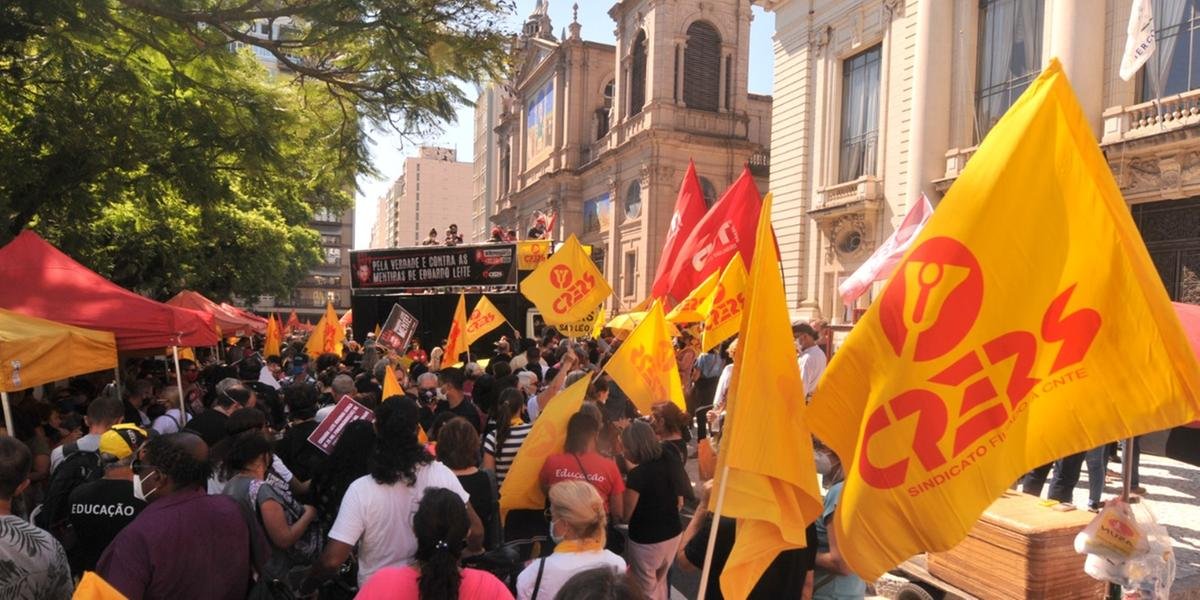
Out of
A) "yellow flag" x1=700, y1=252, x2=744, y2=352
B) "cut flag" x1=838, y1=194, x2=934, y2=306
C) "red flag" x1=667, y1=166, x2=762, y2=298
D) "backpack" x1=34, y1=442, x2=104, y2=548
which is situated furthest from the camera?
"red flag" x1=667, y1=166, x2=762, y2=298

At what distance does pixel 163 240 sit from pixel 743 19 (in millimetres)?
28223

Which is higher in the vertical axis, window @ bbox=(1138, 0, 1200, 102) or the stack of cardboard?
window @ bbox=(1138, 0, 1200, 102)

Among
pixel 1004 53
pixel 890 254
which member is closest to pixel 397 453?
pixel 890 254

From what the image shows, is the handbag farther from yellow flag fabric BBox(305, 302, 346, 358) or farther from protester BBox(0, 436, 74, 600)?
yellow flag fabric BBox(305, 302, 346, 358)

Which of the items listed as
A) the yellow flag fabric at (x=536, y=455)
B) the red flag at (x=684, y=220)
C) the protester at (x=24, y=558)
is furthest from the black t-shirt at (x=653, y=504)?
the red flag at (x=684, y=220)

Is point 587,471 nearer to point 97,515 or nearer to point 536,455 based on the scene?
point 536,455

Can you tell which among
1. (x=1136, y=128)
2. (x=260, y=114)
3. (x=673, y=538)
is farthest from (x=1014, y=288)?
(x=1136, y=128)

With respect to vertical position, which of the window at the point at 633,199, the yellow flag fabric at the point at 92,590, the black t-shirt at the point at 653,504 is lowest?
the black t-shirt at the point at 653,504

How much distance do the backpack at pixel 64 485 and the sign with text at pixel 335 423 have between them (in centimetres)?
118

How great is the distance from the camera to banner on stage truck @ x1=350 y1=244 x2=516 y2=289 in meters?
21.8

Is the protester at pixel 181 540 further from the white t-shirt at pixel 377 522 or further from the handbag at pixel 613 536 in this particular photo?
the handbag at pixel 613 536

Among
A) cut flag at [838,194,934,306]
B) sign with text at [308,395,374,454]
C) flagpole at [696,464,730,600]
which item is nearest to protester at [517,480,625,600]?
flagpole at [696,464,730,600]

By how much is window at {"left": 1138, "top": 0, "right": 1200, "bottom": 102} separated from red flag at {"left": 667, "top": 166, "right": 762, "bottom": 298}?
887 centimetres

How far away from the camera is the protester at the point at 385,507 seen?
139 inches
